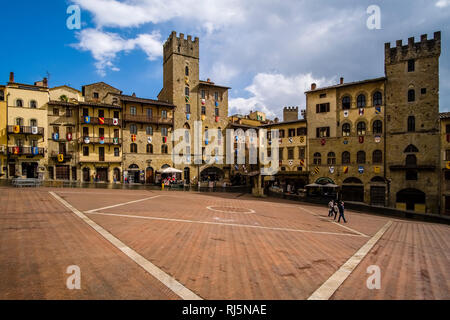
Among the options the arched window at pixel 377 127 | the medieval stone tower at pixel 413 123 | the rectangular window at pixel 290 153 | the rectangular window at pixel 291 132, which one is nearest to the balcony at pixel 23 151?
the rectangular window at pixel 290 153

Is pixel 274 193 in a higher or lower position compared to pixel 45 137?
lower

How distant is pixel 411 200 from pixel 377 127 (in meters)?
10.3

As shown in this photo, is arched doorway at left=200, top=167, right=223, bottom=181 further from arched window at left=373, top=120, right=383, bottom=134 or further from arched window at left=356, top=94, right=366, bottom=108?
arched window at left=373, top=120, right=383, bottom=134

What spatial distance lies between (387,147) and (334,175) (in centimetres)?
760

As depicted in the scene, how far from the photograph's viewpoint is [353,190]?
119 ft

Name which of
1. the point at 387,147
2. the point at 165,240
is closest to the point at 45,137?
the point at 165,240

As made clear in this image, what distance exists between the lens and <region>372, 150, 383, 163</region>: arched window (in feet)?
113

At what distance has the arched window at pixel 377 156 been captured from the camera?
34594 mm

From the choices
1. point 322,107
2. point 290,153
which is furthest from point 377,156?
point 290,153

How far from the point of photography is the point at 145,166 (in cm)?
4431

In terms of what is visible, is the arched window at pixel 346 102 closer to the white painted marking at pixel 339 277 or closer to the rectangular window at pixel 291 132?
the rectangular window at pixel 291 132
